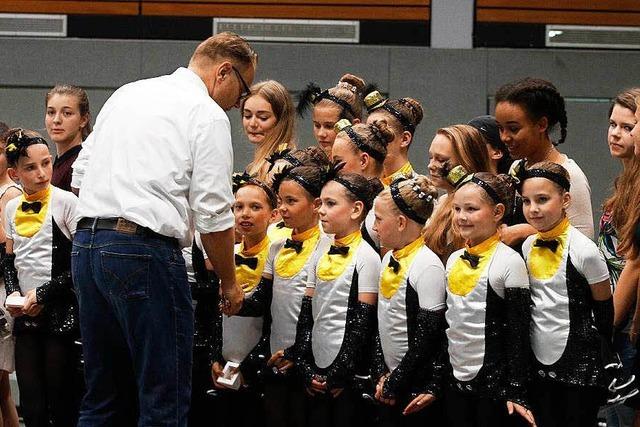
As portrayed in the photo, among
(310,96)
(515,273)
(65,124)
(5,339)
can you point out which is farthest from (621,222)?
(5,339)

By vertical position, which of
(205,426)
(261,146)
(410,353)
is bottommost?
(205,426)

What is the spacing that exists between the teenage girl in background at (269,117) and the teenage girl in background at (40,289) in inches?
32.6

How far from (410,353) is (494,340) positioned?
29cm

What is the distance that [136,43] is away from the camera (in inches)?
274

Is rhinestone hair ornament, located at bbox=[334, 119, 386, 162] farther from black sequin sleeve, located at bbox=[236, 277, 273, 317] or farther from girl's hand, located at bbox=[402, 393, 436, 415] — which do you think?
girl's hand, located at bbox=[402, 393, 436, 415]

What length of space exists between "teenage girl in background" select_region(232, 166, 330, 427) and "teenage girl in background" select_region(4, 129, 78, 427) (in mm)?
807

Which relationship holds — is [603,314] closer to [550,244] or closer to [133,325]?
[550,244]

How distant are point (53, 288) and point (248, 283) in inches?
30.9

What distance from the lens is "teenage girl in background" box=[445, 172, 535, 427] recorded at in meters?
3.81

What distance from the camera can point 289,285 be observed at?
435cm

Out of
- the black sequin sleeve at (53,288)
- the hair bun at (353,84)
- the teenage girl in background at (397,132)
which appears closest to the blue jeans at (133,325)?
the black sequin sleeve at (53,288)

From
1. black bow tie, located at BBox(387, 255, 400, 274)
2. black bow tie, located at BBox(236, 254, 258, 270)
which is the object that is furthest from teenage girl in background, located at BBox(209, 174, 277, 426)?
black bow tie, located at BBox(387, 255, 400, 274)

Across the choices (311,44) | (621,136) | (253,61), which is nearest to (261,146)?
(253,61)

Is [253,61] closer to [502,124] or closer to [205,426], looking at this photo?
[502,124]
